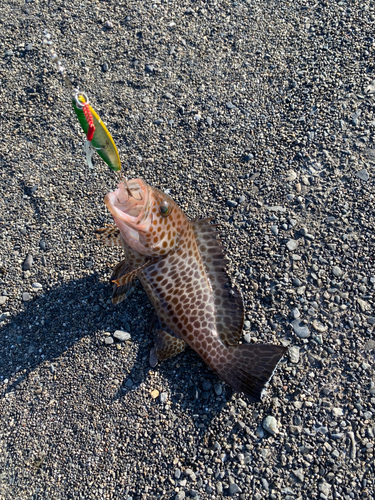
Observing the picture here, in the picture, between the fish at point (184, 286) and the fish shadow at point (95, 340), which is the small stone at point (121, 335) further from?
the fish at point (184, 286)

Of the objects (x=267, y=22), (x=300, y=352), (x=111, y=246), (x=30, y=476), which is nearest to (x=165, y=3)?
(x=267, y=22)

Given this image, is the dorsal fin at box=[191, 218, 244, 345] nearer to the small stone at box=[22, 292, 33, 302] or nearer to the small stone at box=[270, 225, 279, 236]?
the small stone at box=[270, 225, 279, 236]

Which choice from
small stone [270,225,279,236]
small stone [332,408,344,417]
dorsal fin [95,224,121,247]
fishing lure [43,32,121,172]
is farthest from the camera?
small stone [270,225,279,236]

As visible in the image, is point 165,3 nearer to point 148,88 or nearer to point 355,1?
point 148,88

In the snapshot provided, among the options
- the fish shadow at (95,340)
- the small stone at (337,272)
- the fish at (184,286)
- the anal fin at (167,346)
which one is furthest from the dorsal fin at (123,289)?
the small stone at (337,272)

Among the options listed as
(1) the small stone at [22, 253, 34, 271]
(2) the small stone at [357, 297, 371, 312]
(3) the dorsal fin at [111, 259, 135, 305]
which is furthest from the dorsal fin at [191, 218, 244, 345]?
(1) the small stone at [22, 253, 34, 271]

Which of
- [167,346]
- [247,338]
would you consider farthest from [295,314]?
[167,346]
